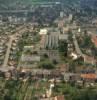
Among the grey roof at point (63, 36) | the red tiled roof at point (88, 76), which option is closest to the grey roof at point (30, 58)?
the red tiled roof at point (88, 76)

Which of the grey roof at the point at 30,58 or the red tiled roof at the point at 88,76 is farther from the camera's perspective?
the grey roof at the point at 30,58

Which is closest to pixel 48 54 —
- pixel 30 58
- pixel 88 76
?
pixel 30 58

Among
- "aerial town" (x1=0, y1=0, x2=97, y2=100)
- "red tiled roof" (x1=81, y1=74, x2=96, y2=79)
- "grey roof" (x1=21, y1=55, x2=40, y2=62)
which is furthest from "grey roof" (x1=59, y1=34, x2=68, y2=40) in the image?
"red tiled roof" (x1=81, y1=74, x2=96, y2=79)

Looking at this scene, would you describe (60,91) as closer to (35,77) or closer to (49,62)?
(35,77)

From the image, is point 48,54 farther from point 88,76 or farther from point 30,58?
point 88,76

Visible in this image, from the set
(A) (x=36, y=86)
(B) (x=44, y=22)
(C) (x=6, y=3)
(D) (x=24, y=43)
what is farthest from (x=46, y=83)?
(C) (x=6, y=3)

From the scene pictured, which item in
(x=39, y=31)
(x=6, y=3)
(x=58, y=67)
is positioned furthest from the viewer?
(x=6, y=3)

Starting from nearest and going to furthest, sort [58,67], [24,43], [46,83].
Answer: [46,83] → [58,67] → [24,43]

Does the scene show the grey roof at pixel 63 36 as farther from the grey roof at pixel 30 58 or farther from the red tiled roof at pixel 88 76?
the red tiled roof at pixel 88 76
